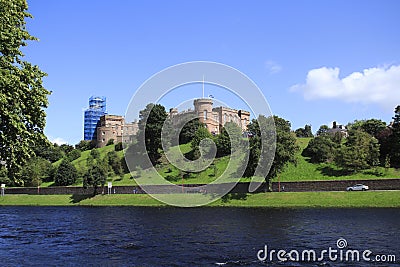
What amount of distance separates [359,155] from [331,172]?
7030 millimetres

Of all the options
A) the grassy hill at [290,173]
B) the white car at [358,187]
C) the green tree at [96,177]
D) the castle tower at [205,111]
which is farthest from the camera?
the castle tower at [205,111]

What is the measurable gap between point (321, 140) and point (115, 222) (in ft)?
197

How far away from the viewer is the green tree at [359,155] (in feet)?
259

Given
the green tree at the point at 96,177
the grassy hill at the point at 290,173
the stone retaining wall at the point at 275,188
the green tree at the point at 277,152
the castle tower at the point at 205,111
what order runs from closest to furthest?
the stone retaining wall at the point at 275,188, the green tree at the point at 277,152, the grassy hill at the point at 290,173, the green tree at the point at 96,177, the castle tower at the point at 205,111

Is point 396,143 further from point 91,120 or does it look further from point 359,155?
point 91,120

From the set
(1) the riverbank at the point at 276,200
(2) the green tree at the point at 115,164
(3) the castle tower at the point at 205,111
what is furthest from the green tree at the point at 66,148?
(1) the riverbank at the point at 276,200

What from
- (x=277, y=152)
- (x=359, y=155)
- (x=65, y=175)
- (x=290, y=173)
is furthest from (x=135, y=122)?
(x=359, y=155)

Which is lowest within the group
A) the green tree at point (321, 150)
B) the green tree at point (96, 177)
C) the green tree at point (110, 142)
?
the green tree at point (96, 177)

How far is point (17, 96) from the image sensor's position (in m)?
17.7

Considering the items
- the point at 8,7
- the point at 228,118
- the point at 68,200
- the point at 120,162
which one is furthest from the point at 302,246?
the point at 228,118

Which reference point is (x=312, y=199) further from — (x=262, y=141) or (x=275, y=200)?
(x=262, y=141)

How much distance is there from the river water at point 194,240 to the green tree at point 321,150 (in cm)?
4397

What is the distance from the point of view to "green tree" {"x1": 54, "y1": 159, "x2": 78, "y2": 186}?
103 metres

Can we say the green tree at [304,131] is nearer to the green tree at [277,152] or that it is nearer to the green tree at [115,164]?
the green tree at [115,164]
